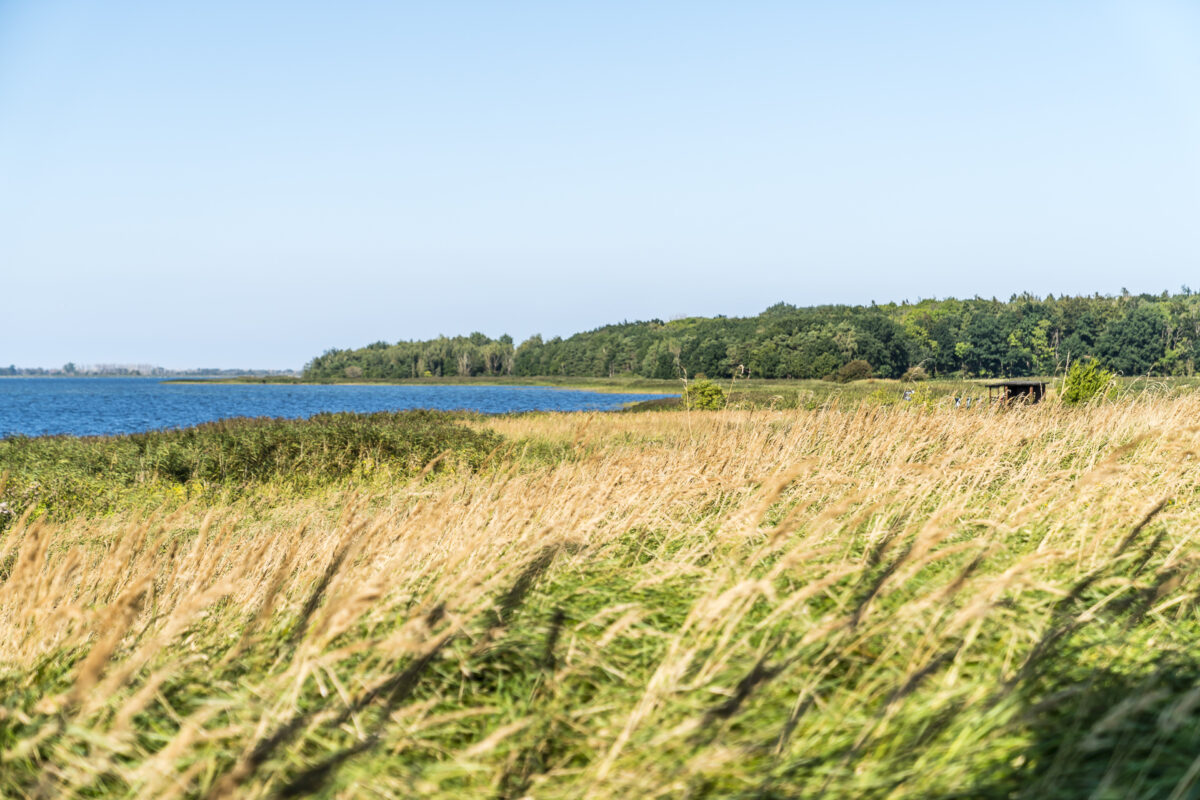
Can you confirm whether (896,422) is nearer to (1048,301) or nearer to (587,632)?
(587,632)

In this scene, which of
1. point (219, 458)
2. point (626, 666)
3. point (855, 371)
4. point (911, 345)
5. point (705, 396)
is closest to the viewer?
point (626, 666)

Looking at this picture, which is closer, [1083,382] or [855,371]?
[1083,382]

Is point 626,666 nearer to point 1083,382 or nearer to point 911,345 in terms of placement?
point 1083,382

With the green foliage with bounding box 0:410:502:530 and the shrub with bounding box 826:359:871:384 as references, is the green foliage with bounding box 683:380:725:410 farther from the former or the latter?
the shrub with bounding box 826:359:871:384

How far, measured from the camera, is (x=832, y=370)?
98.8m

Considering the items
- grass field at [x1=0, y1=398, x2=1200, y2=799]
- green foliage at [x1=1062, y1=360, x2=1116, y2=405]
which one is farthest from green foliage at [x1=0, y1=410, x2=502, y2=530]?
green foliage at [x1=1062, y1=360, x2=1116, y2=405]

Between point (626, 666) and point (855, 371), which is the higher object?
point (855, 371)

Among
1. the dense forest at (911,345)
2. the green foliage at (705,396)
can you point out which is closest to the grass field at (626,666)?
the green foliage at (705,396)

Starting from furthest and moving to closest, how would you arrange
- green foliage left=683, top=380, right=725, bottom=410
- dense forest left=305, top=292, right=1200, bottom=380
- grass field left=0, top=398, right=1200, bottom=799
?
dense forest left=305, top=292, right=1200, bottom=380
green foliage left=683, top=380, right=725, bottom=410
grass field left=0, top=398, right=1200, bottom=799

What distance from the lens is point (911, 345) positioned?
114938 mm

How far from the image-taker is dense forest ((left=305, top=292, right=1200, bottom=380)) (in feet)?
325

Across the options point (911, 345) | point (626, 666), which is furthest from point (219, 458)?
point (911, 345)

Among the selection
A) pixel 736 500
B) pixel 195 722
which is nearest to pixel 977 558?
pixel 195 722

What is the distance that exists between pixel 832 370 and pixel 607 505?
99.4 m
